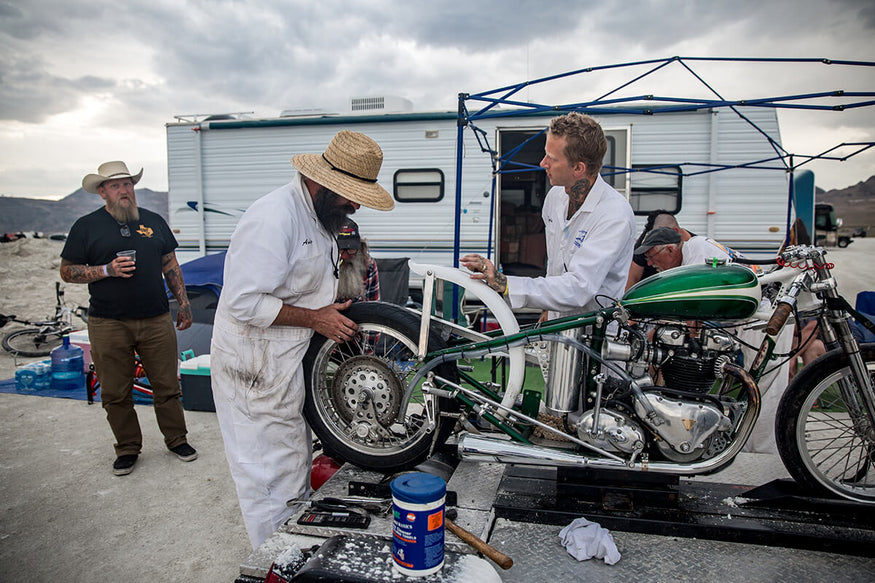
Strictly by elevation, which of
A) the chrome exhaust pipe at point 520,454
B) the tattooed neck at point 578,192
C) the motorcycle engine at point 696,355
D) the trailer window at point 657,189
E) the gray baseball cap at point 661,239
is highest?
the trailer window at point 657,189

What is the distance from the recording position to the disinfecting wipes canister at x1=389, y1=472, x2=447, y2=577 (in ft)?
5.24

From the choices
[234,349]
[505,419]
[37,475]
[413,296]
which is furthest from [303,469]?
[413,296]

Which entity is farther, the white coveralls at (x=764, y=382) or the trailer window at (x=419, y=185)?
the trailer window at (x=419, y=185)

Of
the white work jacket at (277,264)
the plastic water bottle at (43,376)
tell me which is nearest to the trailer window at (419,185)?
the plastic water bottle at (43,376)

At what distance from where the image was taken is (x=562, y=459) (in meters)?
2.18

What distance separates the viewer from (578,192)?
2.54 m

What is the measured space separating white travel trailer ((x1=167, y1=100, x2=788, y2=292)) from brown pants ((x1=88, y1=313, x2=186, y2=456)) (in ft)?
9.85

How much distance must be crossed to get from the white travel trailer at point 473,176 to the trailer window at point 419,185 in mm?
14

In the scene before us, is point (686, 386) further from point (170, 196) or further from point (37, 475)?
point (170, 196)

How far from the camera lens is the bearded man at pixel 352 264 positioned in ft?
8.46

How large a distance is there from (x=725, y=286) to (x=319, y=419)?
184 centimetres

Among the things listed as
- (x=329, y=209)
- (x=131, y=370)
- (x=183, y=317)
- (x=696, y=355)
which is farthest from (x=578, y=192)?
(x=131, y=370)

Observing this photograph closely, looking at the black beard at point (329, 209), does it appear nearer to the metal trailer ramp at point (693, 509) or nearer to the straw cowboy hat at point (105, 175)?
the metal trailer ramp at point (693, 509)

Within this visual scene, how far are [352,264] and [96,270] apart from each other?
6.92 feet
